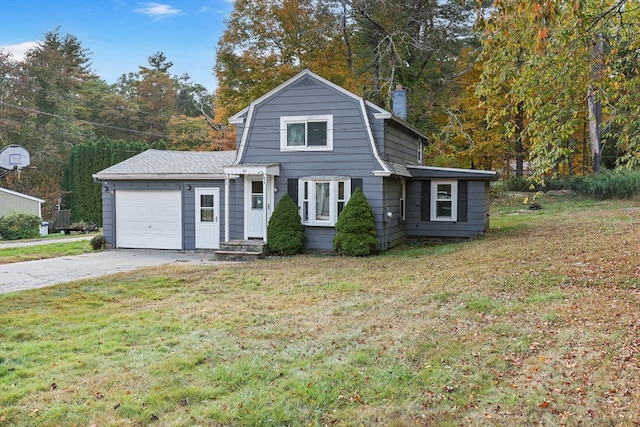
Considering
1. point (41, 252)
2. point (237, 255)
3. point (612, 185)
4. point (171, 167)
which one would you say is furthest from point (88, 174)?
point (612, 185)

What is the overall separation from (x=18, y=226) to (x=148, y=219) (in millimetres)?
10030

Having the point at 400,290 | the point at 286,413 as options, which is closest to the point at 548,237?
the point at 400,290

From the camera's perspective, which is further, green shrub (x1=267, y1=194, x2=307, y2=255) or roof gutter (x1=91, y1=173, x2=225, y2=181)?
roof gutter (x1=91, y1=173, x2=225, y2=181)

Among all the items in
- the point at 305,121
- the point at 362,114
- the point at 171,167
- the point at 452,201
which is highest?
the point at 362,114

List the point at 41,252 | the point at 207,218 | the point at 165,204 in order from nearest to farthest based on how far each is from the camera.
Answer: the point at 41,252
the point at 207,218
the point at 165,204

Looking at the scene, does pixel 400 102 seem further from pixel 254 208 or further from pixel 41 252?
pixel 41 252

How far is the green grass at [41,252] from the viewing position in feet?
42.9

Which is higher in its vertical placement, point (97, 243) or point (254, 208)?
point (254, 208)

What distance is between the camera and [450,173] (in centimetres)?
1488

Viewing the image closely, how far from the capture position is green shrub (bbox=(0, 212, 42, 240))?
21.3 meters

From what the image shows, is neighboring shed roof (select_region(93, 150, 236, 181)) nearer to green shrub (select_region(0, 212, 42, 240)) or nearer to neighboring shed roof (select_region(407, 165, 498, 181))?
neighboring shed roof (select_region(407, 165, 498, 181))

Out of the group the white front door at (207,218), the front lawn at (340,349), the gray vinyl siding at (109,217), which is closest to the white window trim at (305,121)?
the white front door at (207,218)

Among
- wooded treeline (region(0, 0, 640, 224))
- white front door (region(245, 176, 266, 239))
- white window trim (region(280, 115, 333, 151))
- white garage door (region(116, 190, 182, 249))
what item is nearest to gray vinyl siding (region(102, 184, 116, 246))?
white garage door (region(116, 190, 182, 249))

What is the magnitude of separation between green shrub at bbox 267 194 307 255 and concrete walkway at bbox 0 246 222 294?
1.71m
